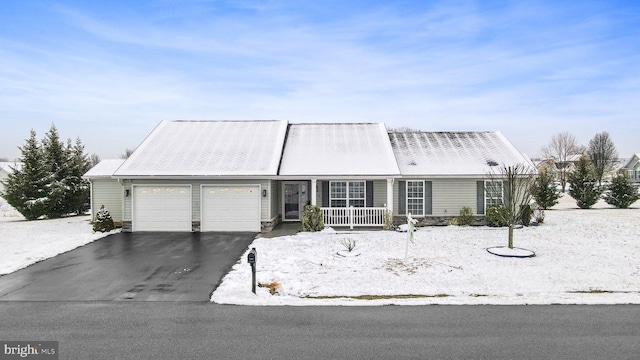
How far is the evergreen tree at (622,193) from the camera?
24.2m

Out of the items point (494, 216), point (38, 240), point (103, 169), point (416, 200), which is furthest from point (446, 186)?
point (38, 240)

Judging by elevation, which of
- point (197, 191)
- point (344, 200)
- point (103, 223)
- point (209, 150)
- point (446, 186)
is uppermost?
point (209, 150)

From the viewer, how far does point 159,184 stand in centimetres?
1596

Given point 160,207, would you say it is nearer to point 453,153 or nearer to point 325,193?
point 325,193

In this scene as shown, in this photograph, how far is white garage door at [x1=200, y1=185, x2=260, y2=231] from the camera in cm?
1581

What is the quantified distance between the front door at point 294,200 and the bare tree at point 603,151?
201 ft

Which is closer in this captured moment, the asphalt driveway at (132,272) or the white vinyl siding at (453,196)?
the asphalt driveway at (132,272)

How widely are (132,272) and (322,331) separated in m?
6.26

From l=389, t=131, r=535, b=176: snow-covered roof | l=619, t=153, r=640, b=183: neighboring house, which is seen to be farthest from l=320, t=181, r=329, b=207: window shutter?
l=619, t=153, r=640, b=183: neighboring house

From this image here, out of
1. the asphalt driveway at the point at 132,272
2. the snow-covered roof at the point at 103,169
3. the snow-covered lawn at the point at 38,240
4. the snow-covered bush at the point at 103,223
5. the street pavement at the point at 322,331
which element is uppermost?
the snow-covered roof at the point at 103,169

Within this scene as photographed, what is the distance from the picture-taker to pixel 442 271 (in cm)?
906

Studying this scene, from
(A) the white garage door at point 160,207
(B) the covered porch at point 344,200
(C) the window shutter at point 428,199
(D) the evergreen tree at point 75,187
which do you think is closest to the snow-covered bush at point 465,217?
(C) the window shutter at point 428,199

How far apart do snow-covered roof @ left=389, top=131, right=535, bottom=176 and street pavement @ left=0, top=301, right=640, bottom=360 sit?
10.6 m

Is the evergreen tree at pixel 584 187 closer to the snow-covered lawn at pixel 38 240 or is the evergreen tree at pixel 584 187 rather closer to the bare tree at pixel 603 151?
the snow-covered lawn at pixel 38 240
